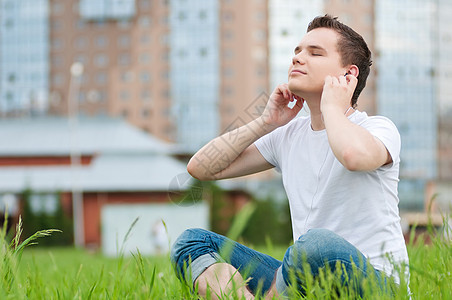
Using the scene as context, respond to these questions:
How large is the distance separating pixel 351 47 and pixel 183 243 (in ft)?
3.07

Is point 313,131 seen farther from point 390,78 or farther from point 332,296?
point 390,78

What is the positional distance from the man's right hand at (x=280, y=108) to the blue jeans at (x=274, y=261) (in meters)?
0.51

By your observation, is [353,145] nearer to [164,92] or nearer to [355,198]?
[355,198]

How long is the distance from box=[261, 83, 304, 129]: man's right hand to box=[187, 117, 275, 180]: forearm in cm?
3

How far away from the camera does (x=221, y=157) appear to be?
255 centimetres

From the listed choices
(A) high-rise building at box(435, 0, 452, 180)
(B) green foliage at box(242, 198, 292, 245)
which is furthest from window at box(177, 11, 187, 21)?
(B) green foliage at box(242, 198, 292, 245)

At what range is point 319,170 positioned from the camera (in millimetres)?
2203

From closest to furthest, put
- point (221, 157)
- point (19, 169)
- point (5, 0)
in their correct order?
point (221, 157) → point (19, 169) → point (5, 0)

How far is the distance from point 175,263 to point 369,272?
0.75 m

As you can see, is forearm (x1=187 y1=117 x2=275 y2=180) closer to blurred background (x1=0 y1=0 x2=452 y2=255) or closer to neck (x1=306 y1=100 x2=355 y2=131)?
neck (x1=306 y1=100 x2=355 y2=131)

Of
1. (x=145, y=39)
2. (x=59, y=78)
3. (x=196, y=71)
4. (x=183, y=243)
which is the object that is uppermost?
(x=145, y=39)

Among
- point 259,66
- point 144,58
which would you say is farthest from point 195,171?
point 144,58

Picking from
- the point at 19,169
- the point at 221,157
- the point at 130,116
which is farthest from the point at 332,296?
the point at 130,116

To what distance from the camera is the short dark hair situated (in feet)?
7.66
